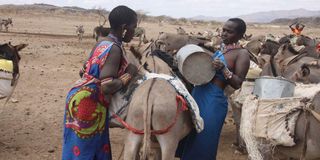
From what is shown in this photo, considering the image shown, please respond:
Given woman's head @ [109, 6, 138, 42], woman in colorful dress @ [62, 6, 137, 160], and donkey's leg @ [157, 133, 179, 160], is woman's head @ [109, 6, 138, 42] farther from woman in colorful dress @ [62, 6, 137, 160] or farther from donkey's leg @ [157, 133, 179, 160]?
donkey's leg @ [157, 133, 179, 160]

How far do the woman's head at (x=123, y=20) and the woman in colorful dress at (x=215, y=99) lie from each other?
94 cm

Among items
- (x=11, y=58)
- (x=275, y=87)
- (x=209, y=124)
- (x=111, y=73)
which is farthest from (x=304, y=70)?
(x=11, y=58)

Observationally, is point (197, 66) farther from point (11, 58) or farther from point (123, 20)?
point (11, 58)

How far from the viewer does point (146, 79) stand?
3.81 metres

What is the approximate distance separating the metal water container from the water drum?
0.52m

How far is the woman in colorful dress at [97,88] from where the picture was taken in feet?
11.5

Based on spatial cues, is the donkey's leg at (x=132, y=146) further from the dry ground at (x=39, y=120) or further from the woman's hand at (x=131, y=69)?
the dry ground at (x=39, y=120)

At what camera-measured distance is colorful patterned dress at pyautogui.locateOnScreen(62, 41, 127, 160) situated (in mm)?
3611

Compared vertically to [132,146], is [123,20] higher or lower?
higher

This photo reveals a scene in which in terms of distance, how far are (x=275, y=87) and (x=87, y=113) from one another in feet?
5.91

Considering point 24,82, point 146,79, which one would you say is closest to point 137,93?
point 146,79

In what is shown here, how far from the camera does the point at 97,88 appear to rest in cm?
366

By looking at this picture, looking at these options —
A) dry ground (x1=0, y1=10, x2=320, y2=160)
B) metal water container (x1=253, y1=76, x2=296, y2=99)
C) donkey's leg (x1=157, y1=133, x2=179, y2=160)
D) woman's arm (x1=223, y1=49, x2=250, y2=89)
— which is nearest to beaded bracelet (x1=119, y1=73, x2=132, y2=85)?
donkey's leg (x1=157, y1=133, x2=179, y2=160)

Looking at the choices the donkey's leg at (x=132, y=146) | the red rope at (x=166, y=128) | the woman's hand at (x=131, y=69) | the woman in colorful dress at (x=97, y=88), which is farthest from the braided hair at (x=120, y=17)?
the donkey's leg at (x=132, y=146)
